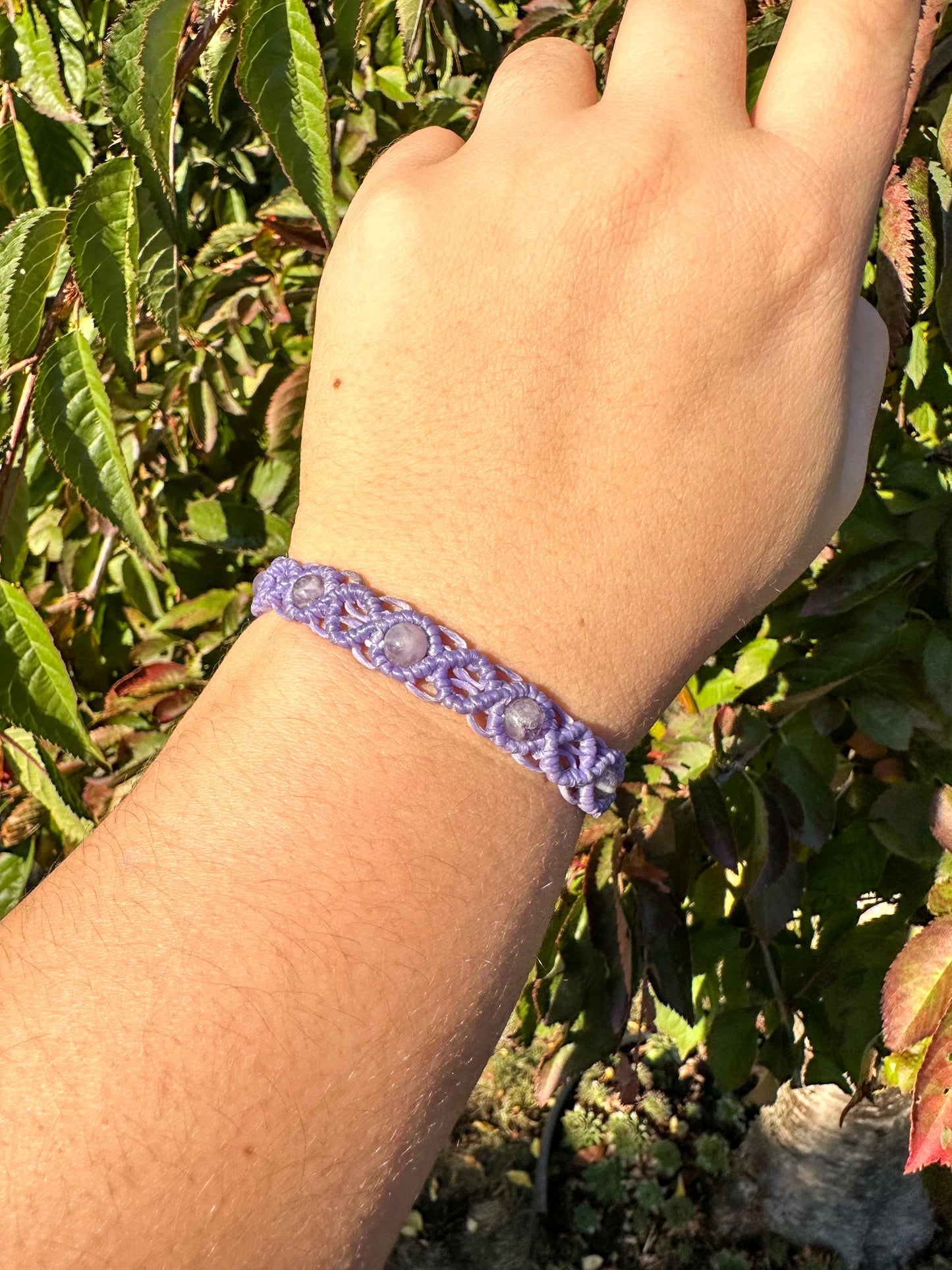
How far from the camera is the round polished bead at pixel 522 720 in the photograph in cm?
79

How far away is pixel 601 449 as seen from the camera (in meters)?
0.85

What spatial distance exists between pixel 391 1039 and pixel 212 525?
1.01m

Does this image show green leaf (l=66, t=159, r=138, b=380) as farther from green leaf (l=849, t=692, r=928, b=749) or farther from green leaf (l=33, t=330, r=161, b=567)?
green leaf (l=849, t=692, r=928, b=749)

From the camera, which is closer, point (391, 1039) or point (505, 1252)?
point (391, 1039)

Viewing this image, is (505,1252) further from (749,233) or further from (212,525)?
(749,233)

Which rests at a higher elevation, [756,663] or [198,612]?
[198,612]

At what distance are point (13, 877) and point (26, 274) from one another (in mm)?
840

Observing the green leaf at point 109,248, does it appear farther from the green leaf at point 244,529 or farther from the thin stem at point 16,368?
the green leaf at point 244,529

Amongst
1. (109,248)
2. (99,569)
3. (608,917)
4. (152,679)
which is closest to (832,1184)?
(608,917)

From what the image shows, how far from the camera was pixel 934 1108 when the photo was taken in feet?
3.15

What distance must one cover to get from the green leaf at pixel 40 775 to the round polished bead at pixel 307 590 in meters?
0.53

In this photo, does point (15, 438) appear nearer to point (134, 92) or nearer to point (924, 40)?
point (134, 92)

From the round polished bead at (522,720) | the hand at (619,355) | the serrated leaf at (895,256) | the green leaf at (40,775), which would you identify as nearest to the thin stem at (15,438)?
the green leaf at (40,775)

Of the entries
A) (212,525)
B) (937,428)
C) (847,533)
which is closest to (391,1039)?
(847,533)
